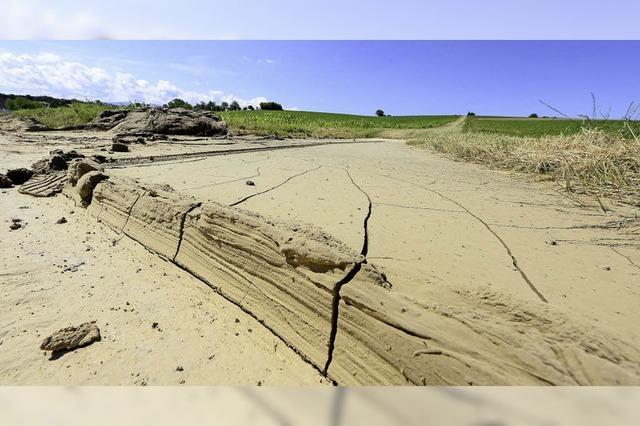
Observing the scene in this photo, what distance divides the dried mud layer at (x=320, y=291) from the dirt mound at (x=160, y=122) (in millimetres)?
8074

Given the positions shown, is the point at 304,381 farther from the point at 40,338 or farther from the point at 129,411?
the point at 40,338

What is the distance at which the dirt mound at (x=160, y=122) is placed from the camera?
35.1 feet

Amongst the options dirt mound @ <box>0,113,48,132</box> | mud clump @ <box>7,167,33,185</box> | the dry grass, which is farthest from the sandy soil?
dirt mound @ <box>0,113,48,132</box>

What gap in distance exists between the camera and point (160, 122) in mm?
10906

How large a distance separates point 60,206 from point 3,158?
329 cm

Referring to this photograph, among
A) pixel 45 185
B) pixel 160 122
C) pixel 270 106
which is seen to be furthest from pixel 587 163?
pixel 270 106

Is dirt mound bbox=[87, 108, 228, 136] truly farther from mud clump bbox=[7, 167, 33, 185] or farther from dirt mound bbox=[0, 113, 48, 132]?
mud clump bbox=[7, 167, 33, 185]

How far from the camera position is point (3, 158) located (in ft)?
18.0

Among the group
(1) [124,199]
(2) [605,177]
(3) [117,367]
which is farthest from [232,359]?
(2) [605,177]

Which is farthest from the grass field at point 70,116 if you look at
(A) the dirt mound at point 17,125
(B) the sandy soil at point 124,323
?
(B) the sandy soil at point 124,323

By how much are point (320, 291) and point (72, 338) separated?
0.97m

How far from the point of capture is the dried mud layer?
1.04m

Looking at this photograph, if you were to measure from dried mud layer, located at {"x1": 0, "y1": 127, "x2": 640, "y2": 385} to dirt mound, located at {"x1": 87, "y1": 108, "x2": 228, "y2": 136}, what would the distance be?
8.07 meters

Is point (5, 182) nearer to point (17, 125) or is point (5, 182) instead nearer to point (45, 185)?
point (45, 185)
